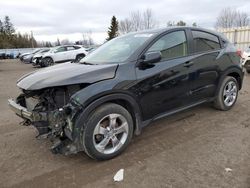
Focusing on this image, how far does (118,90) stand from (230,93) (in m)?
2.98

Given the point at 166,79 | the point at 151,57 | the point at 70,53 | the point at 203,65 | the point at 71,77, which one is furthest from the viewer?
the point at 70,53

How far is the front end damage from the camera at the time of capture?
307 centimetres

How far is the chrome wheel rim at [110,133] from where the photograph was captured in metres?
3.28

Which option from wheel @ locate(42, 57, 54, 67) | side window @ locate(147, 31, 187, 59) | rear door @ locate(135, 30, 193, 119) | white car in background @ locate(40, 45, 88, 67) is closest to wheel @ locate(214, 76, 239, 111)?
rear door @ locate(135, 30, 193, 119)

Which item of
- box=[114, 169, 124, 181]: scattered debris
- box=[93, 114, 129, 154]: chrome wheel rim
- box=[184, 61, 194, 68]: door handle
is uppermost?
box=[184, 61, 194, 68]: door handle

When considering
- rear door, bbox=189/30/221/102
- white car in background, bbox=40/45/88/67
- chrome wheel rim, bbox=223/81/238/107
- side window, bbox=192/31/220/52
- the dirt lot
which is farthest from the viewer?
white car in background, bbox=40/45/88/67

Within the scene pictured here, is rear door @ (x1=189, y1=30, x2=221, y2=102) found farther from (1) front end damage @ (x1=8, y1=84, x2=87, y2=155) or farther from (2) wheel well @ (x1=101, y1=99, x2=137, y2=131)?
(1) front end damage @ (x1=8, y1=84, x2=87, y2=155)

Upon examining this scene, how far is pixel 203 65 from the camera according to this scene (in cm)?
439

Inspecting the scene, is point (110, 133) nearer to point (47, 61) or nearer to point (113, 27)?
point (47, 61)

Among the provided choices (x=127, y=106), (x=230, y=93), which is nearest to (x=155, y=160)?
(x=127, y=106)

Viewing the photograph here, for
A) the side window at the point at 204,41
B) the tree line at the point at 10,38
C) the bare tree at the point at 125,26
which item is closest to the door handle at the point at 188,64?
the side window at the point at 204,41

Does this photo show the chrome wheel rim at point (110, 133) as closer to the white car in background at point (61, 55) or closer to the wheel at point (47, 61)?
the white car in background at point (61, 55)

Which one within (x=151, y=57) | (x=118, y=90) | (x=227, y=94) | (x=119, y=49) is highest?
(x=119, y=49)

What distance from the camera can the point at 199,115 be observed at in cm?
498
